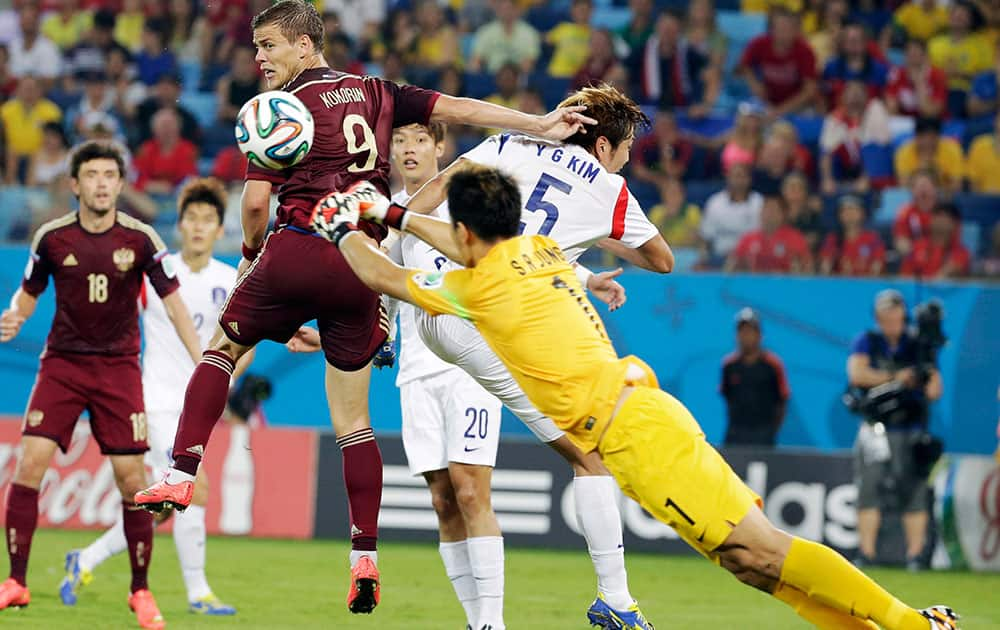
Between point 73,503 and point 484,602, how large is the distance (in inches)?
310

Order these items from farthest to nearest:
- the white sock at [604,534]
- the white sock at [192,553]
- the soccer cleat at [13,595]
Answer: the white sock at [192,553], the soccer cleat at [13,595], the white sock at [604,534]

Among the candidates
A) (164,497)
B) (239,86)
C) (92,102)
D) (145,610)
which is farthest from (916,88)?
(164,497)

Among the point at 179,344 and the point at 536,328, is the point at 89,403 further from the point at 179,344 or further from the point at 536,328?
the point at 536,328

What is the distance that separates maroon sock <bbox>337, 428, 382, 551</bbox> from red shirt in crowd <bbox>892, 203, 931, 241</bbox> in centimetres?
870

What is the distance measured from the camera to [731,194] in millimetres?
15797

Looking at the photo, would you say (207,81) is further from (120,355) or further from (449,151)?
(120,355)

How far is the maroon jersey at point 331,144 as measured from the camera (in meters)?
7.08

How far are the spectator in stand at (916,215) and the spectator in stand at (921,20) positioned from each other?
163 inches

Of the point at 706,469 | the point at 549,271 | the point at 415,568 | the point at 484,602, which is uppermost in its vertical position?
the point at 549,271

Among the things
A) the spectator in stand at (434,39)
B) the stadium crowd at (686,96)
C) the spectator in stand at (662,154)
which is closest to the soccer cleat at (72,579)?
the stadium crowd at (686,96)

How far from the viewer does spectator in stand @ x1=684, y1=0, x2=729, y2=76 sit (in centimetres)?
1880

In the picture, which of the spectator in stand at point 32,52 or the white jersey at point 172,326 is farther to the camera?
the spectator in stand at point 32,52

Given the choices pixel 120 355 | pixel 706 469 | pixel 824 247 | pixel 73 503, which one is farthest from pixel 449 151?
pixel 706 469

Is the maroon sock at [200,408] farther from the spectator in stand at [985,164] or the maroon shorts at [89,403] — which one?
A: the spectator in stand at [985,164]
